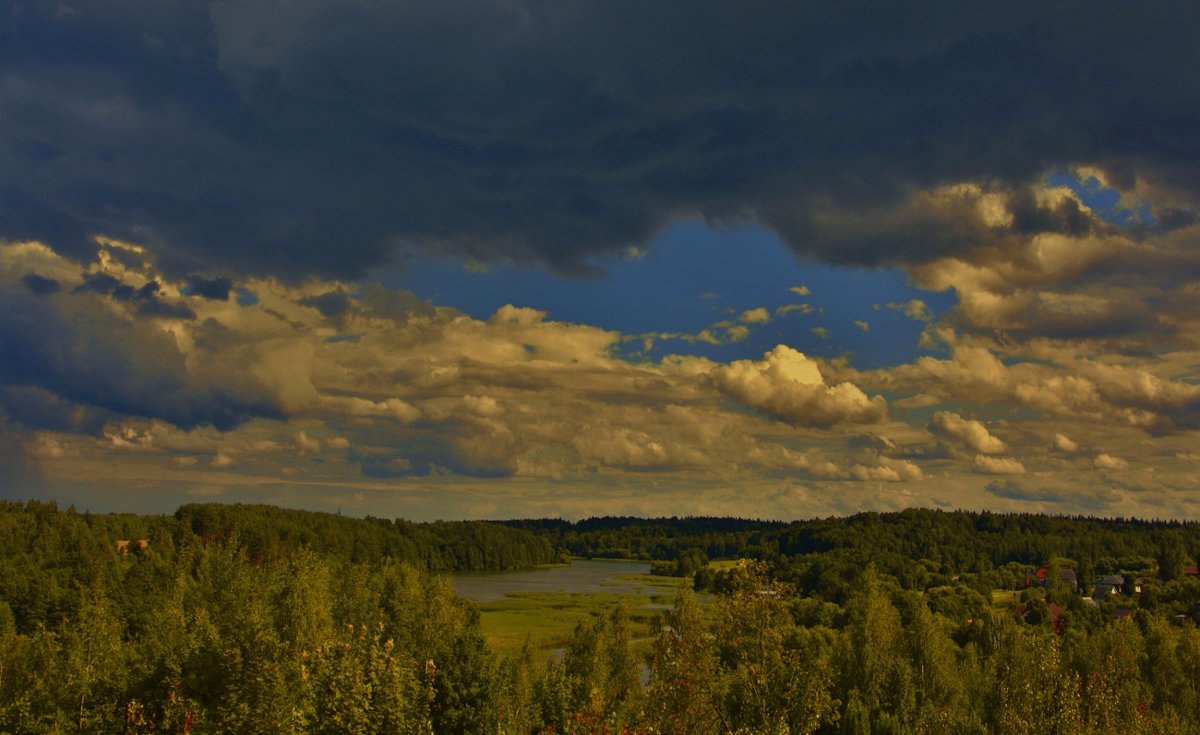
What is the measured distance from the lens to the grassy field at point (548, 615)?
12106cm

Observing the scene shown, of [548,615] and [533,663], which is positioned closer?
[533,663]

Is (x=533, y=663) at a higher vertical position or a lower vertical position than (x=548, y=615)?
higher

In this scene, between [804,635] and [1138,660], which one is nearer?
[1138,660]

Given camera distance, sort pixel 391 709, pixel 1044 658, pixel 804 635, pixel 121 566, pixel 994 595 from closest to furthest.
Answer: pixel 391 709, pixel 1044 658, pixel 804 635, pixel 121 566, pixel 994 595

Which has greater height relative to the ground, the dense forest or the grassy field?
the dense forest

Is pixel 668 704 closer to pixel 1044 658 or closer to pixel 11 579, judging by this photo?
pixel 1044 658

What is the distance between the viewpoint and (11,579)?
10725cm

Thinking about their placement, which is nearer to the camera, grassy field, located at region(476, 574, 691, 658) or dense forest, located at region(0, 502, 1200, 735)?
dense forest, located at region(0, 502, 1200, 735)

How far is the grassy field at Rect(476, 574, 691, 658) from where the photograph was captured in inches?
4766

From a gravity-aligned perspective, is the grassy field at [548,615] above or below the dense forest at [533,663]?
below

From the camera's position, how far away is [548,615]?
6014 inches

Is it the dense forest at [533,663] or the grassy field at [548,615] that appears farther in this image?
the grassy field at [548,615]

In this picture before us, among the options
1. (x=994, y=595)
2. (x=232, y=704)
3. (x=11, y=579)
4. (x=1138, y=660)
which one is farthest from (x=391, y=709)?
(x=994, y=595)

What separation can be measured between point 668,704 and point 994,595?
167 meters
